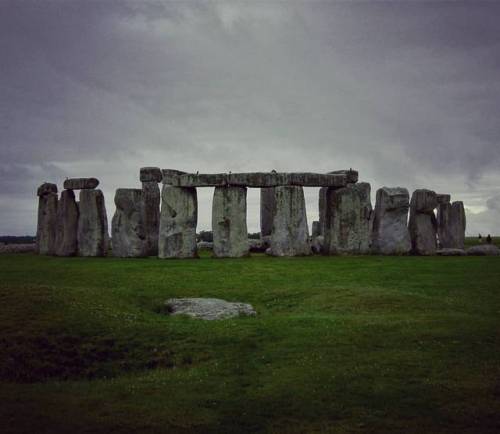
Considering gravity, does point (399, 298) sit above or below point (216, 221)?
below

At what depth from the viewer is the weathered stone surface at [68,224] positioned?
34625 mm

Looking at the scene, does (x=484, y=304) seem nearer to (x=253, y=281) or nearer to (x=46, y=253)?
(x=253, y=281)

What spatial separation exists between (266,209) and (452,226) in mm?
11746

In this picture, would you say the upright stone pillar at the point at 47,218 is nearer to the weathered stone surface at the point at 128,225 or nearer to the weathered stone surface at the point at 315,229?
the weathered stone surface at the point at 128,225

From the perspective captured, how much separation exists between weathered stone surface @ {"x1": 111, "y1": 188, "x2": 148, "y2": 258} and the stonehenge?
0.05 metres

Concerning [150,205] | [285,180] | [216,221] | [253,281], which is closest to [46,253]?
[150,205]

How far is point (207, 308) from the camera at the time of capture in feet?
56.4

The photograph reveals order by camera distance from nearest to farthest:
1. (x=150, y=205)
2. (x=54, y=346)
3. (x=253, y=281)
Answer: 1. (x=54, y=346)
2. (x=253, y=281)
3. (x=150, y=205)

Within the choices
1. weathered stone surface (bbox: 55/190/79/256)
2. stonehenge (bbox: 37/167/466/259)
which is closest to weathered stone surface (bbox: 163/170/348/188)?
stonehenge (bbox: 37/167/466/259)

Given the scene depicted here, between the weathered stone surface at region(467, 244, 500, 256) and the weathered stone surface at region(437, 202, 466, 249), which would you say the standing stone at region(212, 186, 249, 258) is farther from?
the weathered stone surface at region(437, 202, 466, 249)

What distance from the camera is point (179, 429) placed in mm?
9438

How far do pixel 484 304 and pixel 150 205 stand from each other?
20.5 metres

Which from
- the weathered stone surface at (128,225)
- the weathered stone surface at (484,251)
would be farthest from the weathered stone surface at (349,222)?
the weathered stone surface at (128,225)

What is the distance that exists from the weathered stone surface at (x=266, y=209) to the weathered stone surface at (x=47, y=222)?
41.2ft
